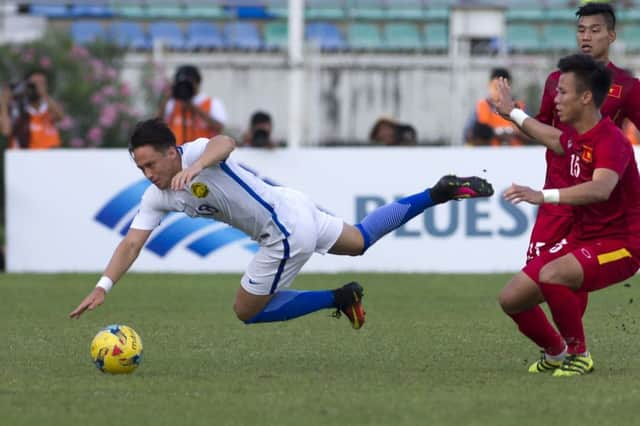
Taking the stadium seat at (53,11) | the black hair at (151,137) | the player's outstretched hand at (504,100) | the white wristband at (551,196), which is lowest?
the white wristband at (551,196)

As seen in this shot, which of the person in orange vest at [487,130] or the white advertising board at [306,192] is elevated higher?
the person in orange vest at [487,130]

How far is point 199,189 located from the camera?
8.59 m

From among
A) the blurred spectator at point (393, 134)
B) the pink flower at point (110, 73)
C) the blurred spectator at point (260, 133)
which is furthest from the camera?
the pink flower at point (110, 73)

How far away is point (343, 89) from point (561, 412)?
1448cm

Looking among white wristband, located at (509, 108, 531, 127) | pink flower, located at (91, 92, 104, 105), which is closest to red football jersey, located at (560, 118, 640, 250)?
white wristband, located at (509, 108, 531, 127)

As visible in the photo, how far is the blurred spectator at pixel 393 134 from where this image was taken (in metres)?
17.3

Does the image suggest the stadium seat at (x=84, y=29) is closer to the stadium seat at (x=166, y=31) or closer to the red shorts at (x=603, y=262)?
the stadium seat at (x=166, y=31)

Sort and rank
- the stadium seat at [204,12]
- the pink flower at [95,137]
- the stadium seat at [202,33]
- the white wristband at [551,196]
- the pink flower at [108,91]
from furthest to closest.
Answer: the stadium seat at [204,12], the stadium seat at [202,33], the pink flower at [108,91], the pink flower at [95,137], the white wristband at [551,196]

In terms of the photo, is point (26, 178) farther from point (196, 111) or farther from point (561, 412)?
point (561, 412)

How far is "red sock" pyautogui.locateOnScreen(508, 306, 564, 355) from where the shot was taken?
8367mm

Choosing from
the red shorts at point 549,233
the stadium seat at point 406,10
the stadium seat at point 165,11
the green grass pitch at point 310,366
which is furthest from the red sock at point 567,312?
the stadium seat at point 165,11

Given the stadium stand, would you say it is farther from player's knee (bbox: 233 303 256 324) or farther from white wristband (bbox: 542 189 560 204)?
white wristband (bbox: 542 189 560 204)

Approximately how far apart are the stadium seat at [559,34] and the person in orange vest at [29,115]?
1162 centimetres

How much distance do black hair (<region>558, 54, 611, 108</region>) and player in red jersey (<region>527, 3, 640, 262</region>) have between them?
0.67m
